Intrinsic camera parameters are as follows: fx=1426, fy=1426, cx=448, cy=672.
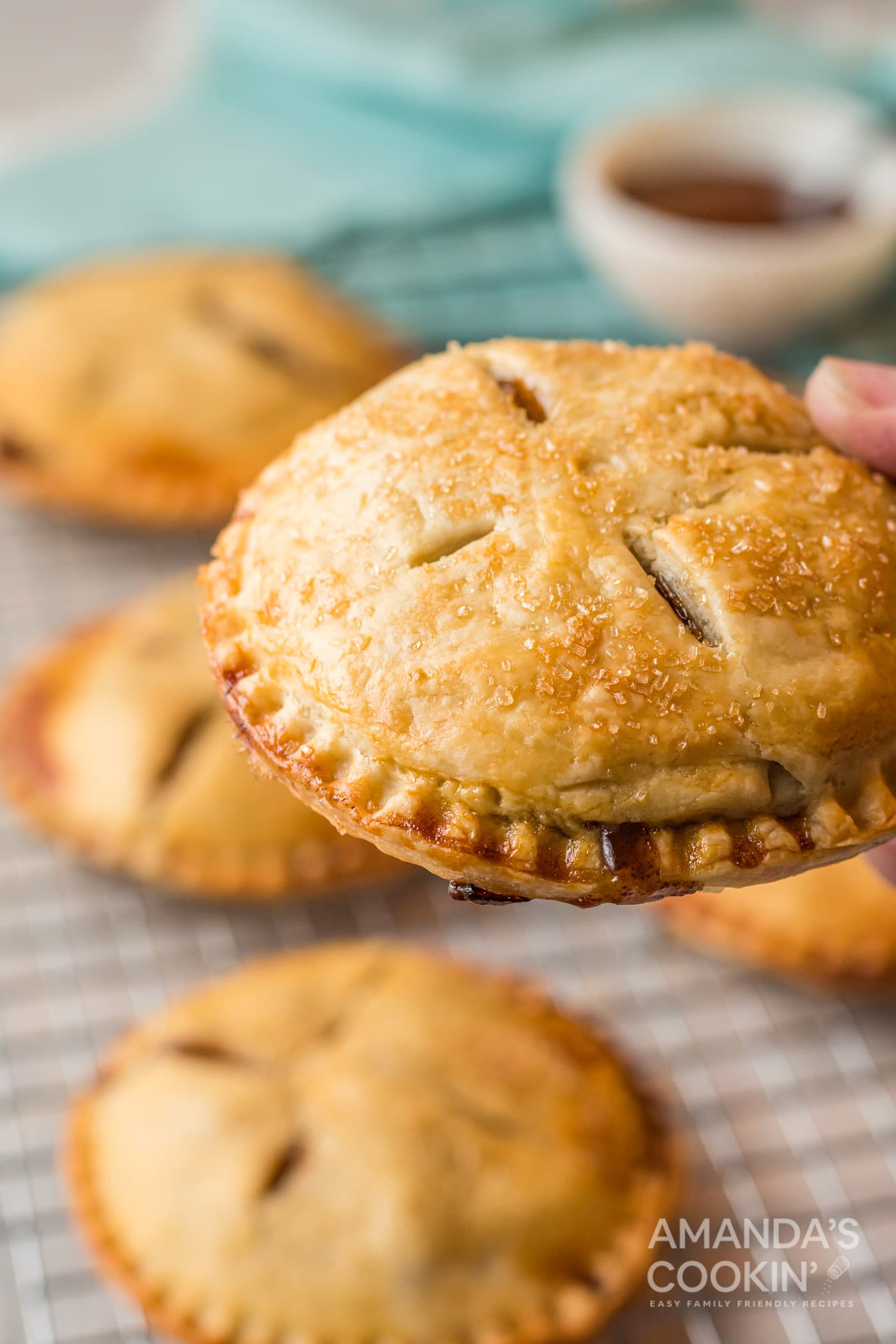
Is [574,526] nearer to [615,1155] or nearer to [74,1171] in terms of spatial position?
[615,1155]

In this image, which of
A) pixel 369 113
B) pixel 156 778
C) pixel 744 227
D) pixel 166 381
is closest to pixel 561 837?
pixel 156 778

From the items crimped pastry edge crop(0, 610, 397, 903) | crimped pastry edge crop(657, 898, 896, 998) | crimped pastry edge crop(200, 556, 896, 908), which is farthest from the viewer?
crimped pastry edge crop(0, 610, 397, 903)

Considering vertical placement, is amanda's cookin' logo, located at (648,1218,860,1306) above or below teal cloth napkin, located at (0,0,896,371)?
below

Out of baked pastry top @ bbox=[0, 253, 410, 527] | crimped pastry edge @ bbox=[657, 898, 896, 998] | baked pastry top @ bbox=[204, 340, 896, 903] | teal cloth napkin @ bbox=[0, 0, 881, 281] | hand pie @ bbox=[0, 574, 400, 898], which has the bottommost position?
crimped pastry edge @ bbox=[657, 898, 896, 998]

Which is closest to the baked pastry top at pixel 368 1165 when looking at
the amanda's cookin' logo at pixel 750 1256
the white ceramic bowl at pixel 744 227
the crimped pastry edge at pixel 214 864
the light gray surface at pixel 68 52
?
the amanda's cookin' logo at pixel 750 1256

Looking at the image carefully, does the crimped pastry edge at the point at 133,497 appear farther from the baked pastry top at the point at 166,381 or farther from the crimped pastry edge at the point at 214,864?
the crimped pastry edge at the point at 214,864

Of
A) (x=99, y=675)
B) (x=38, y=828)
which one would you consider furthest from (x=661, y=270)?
(x=38, y=828)

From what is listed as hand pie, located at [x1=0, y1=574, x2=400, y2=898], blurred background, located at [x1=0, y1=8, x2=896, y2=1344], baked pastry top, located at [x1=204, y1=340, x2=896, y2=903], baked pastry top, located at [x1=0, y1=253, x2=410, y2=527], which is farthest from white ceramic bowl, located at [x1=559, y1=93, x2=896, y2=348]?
baked pastry top, located at [x1=204, y1=340, x2=896, y2=903]

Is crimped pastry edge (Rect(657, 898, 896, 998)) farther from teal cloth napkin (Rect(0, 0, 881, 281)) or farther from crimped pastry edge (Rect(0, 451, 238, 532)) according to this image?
teal cloth napkin (Rect(0, 0, 881, 281))

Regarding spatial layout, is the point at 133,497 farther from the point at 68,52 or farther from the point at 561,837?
the point at 68,52
